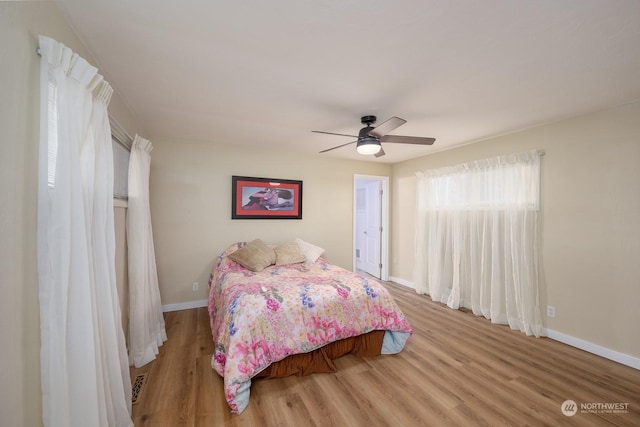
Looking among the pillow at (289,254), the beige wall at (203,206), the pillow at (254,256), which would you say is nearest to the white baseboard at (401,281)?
the beige wall at (203,206)

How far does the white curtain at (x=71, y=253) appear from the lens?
110 centimetres

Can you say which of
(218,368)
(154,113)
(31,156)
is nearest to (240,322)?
(218,368)

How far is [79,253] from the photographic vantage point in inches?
47.9

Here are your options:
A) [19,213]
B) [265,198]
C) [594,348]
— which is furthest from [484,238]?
[19,213]

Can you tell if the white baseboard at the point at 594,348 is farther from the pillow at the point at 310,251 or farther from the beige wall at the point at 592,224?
the pillow at the point at 310,251

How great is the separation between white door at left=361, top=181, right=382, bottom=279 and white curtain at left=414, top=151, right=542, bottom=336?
1022 millimetres

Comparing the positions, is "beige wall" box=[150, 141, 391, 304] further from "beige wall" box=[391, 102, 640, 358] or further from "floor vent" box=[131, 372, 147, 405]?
"beige wall" box=[391, 102, 640, 358]

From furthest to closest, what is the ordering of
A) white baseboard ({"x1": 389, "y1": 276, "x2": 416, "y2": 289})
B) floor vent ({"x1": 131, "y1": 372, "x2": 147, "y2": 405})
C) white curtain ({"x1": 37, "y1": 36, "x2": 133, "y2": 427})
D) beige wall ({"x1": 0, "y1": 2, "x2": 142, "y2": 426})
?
white baseboard ({"x1": 389, "y1": 276, "x2": 416, "y2": 289})
floor vent ({"x1": 131, "y1": 372, "x2": 147, "y2": 405})
white curtain ({"x1": 37, "y1": 36, "x2": 133, "y2": 427})
beige wall ({"x1": 0, "y1": 2, "x2": 142, "y2": 426})

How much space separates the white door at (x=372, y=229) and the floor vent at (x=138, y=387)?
429cm

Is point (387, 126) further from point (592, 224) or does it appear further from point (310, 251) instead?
point (592, 224)

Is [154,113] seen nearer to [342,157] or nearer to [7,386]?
[7,386]

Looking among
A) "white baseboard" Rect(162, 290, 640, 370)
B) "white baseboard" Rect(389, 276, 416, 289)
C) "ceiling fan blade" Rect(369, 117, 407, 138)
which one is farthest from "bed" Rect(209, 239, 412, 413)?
"white baseboard" Rect(389, 276, 416, 289)

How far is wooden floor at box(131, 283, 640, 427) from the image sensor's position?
1740 millimetres

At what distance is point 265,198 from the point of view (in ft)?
13.5
